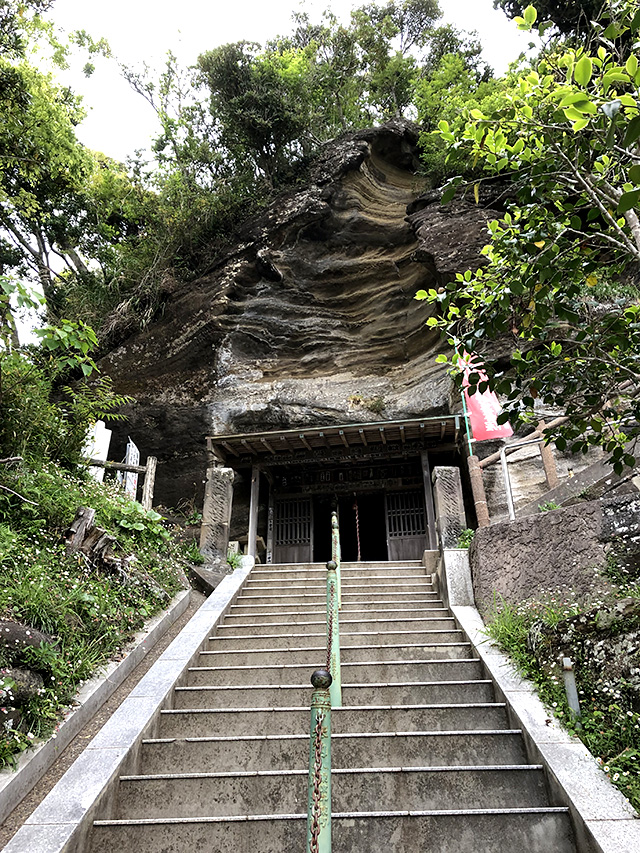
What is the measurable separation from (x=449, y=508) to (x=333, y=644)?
13.8 feet

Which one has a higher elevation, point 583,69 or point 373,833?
point 583,69

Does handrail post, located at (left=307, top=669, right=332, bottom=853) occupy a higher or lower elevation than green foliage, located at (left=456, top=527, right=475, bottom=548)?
lower

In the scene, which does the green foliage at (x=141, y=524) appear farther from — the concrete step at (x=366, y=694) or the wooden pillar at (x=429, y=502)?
the wooden pillar at (x=429, y=502)

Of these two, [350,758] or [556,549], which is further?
[556,549]

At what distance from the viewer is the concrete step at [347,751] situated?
3.58m

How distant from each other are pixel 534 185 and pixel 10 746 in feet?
15.8

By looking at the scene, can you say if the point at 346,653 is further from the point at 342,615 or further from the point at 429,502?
the point at 429,502

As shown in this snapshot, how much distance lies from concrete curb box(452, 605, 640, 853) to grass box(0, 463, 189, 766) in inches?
128

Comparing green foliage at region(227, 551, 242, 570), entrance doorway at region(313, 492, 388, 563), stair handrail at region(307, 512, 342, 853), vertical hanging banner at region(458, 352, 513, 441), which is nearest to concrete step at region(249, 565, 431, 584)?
green foliage at region(227, 551, 242, 570)

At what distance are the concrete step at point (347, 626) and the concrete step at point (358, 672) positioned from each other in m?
0.67

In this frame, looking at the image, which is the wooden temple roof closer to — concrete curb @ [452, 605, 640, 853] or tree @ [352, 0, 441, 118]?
concrete curb @ [452, 605, 640, 853]

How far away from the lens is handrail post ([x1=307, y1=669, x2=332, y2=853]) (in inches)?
64.2

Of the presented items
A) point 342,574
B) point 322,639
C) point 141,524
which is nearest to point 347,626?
point 322,639

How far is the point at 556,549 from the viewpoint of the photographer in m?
4.75
